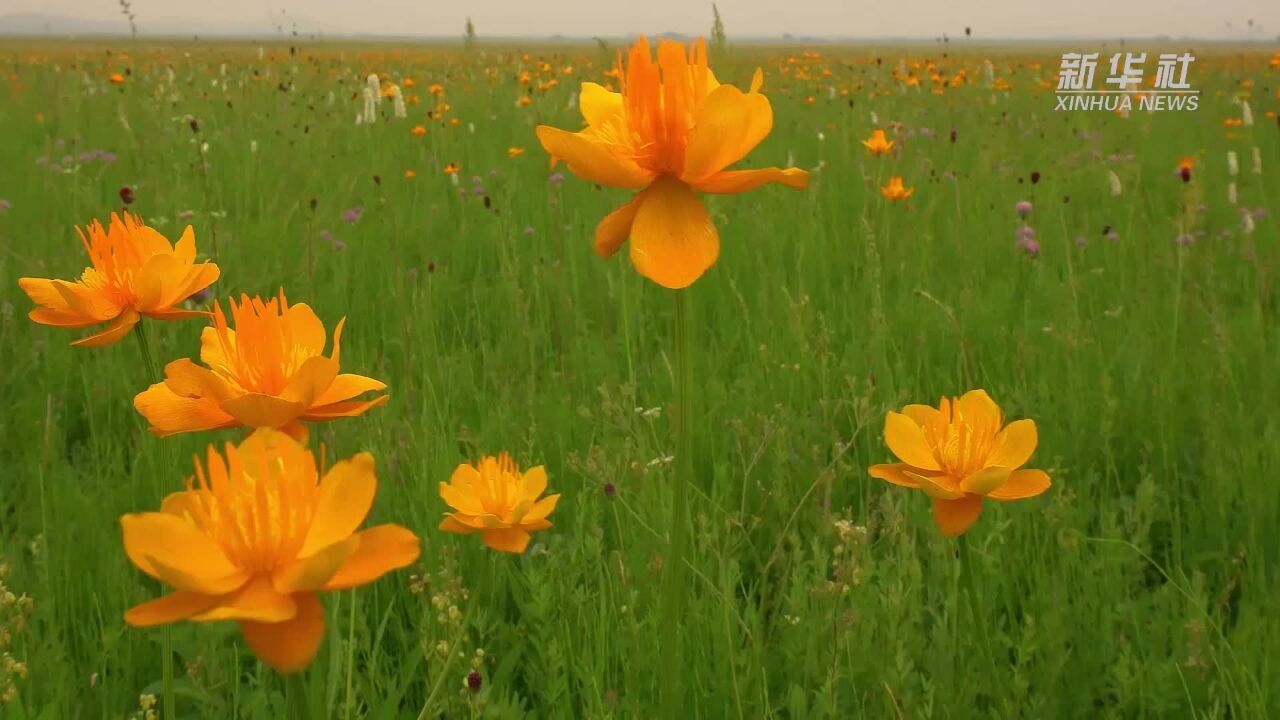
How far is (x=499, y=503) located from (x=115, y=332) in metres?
0.49

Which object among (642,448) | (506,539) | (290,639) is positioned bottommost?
(642,448)

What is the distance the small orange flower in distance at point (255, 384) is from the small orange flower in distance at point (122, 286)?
242 mm

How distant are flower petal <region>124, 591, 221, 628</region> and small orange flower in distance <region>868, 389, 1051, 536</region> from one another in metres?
0.67

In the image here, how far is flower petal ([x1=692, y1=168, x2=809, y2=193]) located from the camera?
0.86m

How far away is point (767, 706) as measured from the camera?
4.27 ft

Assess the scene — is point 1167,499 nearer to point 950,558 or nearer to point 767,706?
point 950,558

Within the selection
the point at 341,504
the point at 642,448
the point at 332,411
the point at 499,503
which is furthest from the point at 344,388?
the point at 642,448

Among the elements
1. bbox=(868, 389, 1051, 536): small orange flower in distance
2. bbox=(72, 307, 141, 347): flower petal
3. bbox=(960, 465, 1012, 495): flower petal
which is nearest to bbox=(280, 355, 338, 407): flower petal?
bbox=(72, 307, 141, 347): flower petal

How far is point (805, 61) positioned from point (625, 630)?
11.3m

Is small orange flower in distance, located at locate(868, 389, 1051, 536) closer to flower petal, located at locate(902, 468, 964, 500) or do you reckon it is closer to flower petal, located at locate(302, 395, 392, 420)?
flower petal, located at locate(902, 468, 964, 500)

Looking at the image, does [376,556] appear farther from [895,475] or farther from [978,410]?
[978,410]

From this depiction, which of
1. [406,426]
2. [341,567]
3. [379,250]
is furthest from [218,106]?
[341,567]

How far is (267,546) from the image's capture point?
24.8 inches

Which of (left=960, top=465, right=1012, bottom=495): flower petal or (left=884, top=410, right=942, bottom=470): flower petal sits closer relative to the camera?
(left=960, top=465, right=1012, bottom=495): flower petal
